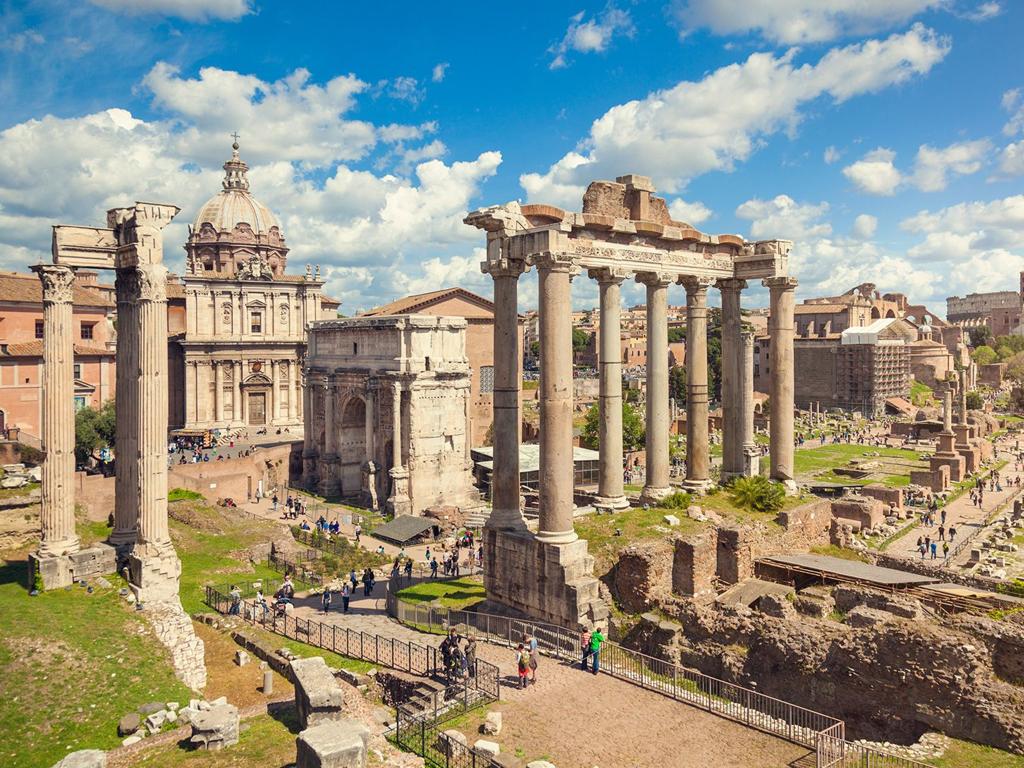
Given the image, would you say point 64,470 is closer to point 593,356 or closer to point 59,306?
point 59,306

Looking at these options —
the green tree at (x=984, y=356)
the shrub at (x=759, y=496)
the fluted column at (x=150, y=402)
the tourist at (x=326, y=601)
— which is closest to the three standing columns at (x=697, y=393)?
the shrub at (x=759, y=496)

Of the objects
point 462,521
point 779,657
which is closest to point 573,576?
point 779,657

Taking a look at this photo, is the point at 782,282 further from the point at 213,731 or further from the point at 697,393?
the point at 213,731

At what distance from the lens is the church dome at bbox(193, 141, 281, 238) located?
61219 mm

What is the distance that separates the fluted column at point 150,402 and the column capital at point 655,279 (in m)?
11.8

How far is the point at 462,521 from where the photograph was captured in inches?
1608

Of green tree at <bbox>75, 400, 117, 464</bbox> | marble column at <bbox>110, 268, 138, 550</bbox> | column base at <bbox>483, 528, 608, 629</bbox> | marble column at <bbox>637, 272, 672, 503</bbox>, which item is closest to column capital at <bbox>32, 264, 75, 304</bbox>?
marble column at <bbox>110, 268, 138, 550</bbox>

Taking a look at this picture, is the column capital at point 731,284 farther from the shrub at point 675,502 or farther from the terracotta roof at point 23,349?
the terracotta roof at point 23,349

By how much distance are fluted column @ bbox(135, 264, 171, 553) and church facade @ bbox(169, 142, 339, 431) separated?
37325mm

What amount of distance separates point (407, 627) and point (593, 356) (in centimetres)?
10122

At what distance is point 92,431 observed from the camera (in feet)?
131

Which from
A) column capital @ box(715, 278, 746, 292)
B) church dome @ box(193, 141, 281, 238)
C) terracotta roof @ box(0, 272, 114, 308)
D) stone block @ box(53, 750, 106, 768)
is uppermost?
church dome @ box(193, 141, 281, 238)

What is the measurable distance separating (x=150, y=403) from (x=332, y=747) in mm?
11065

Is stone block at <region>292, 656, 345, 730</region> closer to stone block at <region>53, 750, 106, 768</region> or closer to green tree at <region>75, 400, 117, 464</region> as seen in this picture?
stone block at <region>53, 750, 106, 768</region>
